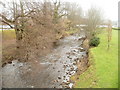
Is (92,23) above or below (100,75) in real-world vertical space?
above

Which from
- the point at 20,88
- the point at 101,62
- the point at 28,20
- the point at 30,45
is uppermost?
the point at 28,20

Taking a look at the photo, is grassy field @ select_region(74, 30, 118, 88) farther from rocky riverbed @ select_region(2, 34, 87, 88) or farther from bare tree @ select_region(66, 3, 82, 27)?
bare tree @ select_region(66, 3, 82, 27)

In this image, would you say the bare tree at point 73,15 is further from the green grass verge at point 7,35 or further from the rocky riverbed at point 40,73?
the rocky riverbed at point 40,73

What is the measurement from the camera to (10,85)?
1027 centimetres

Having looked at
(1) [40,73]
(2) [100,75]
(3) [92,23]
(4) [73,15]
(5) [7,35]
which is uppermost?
(4) [73,15]

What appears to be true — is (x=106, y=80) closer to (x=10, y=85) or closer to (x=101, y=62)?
(x=101, y=62)

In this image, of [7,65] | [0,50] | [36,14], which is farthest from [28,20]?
[7,65]

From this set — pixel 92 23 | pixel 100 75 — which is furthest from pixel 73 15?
pixel 100 75

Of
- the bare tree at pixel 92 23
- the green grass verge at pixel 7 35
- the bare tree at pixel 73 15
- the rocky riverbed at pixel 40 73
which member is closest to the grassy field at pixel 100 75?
the rocky riverbed at pixel 40 73

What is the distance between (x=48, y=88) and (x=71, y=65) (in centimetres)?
A: 499

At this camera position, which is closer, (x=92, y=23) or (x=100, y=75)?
(x=100, y=75)

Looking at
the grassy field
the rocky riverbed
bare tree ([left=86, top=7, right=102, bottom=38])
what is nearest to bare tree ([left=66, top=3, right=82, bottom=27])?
bare tree ([left=86, top=7, right=102, bottom=38])

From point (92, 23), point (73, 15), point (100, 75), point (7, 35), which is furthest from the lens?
point (73, 15)

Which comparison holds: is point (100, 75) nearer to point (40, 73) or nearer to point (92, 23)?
point (40, 73)
